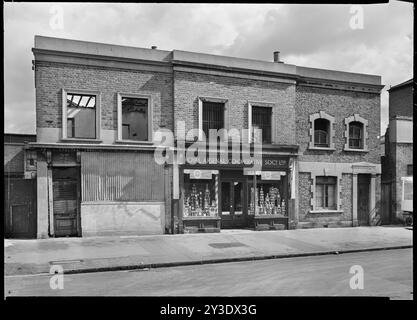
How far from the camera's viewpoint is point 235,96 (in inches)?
659

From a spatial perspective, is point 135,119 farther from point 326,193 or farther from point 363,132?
point 363,132

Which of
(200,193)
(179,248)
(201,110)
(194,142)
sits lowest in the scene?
(179,248)

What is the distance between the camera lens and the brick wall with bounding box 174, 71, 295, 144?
15.9 m

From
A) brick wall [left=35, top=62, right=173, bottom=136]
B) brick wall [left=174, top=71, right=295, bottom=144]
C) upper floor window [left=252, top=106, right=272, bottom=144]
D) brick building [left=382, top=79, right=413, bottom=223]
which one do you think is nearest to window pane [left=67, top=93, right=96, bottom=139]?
brick wall [left=35, top=62, right=173, bottom=136]

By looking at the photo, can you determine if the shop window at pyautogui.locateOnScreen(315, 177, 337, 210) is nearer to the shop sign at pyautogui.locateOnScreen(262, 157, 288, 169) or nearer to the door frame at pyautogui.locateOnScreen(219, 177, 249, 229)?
the shop sign at pyautogui.locateOnScreen(262, 157, 288, 169)

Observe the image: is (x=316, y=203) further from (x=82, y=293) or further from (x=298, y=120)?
(x=82, y=293)

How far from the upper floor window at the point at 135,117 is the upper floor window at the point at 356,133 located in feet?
32.2

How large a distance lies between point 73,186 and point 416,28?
523 inches

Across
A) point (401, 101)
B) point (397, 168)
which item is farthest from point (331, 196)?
point (401, 101)

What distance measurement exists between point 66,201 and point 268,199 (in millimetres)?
8771

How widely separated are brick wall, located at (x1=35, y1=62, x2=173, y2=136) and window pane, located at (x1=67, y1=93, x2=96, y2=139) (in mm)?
369

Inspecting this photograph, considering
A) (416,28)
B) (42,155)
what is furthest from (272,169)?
(416,28)
